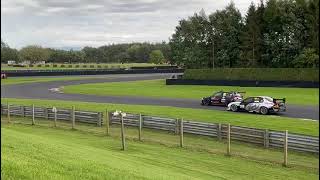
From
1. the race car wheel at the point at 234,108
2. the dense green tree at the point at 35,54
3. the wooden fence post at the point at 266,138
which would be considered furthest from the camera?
the dense green tree at the point at 35,54

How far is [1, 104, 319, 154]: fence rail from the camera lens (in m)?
17.3

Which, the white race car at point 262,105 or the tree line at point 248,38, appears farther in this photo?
the tree line at point 248,38

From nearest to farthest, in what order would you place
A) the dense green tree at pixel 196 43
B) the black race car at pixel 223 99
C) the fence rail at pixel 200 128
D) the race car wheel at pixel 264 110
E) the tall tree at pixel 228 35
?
1. the fence rail at pixel 200 128
2. the race car wheel at pixel 264 110
3. the black race car at pixel 223 99
4. the tall tree at pixel 228 35
5. the dense green tree at pixel 196 43

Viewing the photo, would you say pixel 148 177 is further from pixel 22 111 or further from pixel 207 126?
pixel 22 111

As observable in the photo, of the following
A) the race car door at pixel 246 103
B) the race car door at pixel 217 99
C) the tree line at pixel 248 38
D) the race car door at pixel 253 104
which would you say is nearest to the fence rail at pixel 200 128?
the race car door at pixel 253 104

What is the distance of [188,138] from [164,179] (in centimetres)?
1237

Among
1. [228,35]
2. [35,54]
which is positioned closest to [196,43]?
[228,35]

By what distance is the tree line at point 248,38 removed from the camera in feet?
187

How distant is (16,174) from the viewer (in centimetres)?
712

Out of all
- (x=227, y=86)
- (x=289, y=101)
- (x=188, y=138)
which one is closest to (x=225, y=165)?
(x=188, y=138)

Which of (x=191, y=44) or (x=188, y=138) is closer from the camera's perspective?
(x=188, y=138)

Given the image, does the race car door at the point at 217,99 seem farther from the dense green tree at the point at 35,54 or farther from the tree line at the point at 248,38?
the dense green tree at the point at 35,54

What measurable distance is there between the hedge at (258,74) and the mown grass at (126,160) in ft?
115

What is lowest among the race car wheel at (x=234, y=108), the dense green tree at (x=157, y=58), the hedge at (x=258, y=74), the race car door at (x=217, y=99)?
the race car wheel at (x=234, y=108)
